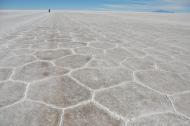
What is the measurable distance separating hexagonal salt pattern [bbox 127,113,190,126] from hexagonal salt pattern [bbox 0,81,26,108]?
5.07ft

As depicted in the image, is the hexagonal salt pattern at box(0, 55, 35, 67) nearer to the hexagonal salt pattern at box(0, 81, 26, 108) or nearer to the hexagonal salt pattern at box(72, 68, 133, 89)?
the hexagonal salt pattern at box(0, 81, 26, 108)

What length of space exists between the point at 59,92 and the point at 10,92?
701 mm

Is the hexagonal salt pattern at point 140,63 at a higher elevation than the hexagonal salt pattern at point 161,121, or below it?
higher

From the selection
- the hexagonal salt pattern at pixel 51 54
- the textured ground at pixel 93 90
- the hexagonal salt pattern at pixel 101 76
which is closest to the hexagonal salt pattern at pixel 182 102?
the textured ground at pixel 93 90

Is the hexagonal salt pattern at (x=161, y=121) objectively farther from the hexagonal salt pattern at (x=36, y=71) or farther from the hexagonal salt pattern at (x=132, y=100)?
the hexagonal salt pattern at (x=36, y=71)

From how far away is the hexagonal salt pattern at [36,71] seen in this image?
9.98 feet

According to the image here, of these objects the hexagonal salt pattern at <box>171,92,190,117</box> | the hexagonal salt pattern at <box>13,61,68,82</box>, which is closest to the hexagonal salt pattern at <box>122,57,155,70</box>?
the hexagonal salt pattern at <box>171,92,190,117</box>

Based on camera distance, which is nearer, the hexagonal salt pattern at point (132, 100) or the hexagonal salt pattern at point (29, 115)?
the hexagonal salt pattern at point (29, 115)

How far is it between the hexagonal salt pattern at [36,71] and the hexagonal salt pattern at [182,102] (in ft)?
6.28

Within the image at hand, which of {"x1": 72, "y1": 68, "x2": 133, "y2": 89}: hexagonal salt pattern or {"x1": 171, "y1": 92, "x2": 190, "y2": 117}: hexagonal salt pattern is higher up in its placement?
{"x1": 72, "y1": 68, "x2": 133, "y2": 89}: hexagonal salt pattern

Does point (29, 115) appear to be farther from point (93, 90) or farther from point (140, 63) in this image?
point (140, 63)

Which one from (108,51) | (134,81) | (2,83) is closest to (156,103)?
(134,81)

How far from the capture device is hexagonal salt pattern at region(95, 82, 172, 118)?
2.17 meters

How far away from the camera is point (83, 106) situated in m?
2.23
